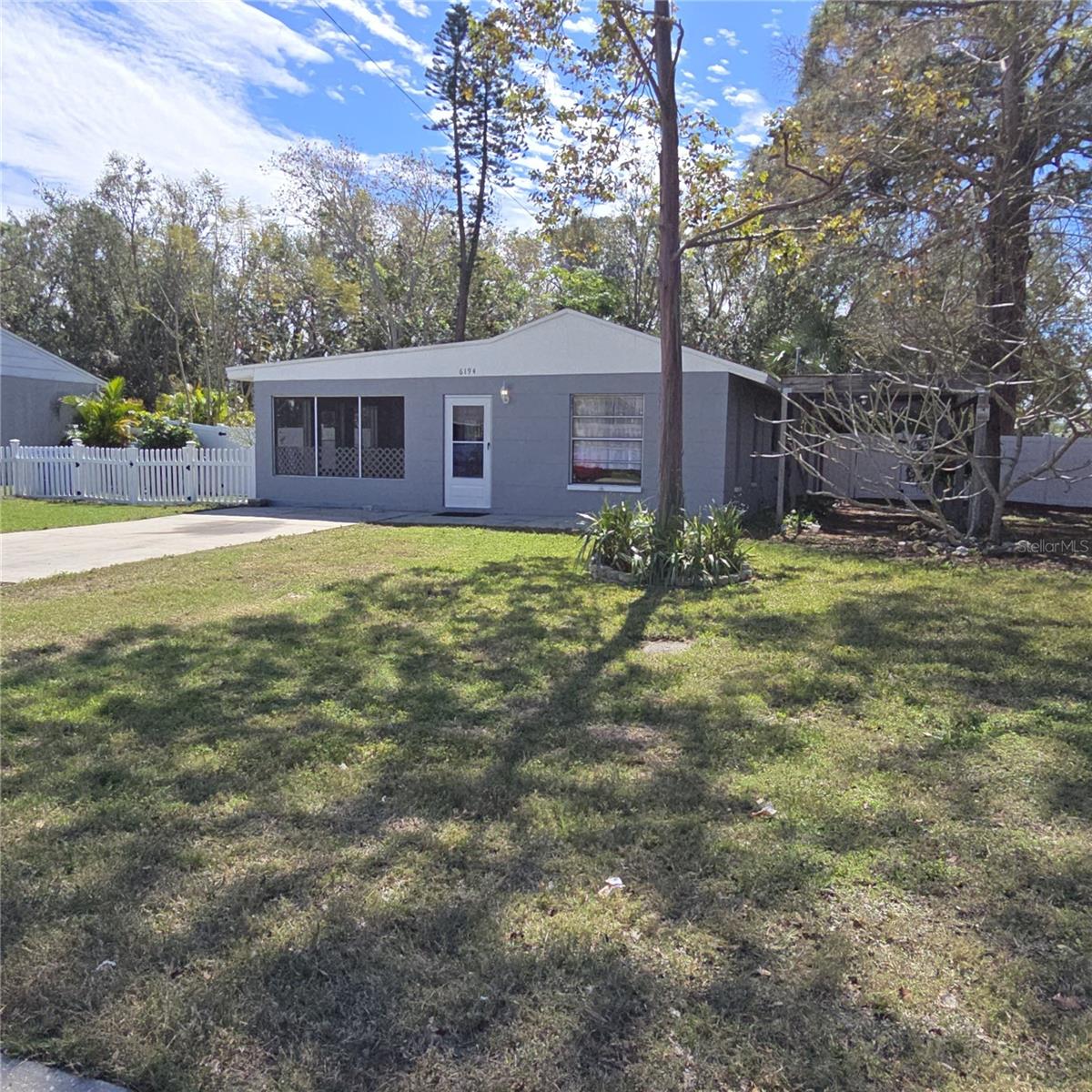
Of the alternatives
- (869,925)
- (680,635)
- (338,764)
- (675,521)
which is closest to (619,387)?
(675,521)

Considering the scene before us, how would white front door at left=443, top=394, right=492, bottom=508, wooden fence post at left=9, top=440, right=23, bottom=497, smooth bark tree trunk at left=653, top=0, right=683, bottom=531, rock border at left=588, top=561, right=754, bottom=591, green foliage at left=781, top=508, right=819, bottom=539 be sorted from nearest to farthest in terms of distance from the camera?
rock border at left=588, top=561, right=754, bottom=591, smooth bark tree trunk at left=653, top=0, right=683, bottom=531, green foliage at left=781, top=508, right=819, bottom=539, white front door at left=443, top=394, right=492, bottom=508, wooden fence post at left=9, top=440, right=23, bottom=497

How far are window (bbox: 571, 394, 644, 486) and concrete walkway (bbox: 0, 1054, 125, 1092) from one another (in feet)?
A: 38.3

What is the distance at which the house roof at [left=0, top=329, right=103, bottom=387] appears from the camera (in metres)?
20.7

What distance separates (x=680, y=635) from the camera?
607 cm

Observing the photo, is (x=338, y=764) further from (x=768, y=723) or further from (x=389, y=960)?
(x=768, y=723)

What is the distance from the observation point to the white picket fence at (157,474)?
51.5ft

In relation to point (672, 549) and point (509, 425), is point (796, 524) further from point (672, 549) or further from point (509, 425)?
point (672, 549)

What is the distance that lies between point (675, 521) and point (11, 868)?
645cm

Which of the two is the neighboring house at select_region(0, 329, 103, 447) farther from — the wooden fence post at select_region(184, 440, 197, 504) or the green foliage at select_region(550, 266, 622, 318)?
the green foliage at select_region(550, 266, 622, 318)

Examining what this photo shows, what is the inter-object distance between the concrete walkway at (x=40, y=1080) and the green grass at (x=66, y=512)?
11.1 meters

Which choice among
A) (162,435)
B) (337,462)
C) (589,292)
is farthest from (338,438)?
(589,292)

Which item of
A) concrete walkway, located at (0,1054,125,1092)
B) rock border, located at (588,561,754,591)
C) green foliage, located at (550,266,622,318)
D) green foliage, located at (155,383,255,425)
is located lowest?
concrete walkway, located at (0,1054,125,1092)

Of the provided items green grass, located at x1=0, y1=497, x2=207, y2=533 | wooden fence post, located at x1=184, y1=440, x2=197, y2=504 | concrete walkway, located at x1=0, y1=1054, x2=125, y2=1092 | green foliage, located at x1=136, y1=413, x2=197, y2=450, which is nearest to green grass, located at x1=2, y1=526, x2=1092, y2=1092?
concrete walkway, located at x1=0, y1=1054, x2=125, y2=1092

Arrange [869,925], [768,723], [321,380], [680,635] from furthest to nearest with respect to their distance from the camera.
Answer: [321,380]
[680,635]
[768,723]
[869,925]
